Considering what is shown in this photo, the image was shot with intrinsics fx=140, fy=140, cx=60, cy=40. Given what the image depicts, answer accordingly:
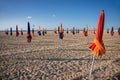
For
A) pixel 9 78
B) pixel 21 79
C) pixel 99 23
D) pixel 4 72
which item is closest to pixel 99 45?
pixel 99 23

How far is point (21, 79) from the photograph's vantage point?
5727 millimetres

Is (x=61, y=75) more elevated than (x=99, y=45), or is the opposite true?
(x=99, y=45)

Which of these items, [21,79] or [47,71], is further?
[47,71]

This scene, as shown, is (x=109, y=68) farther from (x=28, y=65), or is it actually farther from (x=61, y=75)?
(x=28, y=65)

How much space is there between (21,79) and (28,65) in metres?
1.99

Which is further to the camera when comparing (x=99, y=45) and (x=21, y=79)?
(x=21, y=79)

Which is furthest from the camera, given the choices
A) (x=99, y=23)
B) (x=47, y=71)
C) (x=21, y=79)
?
(x=47, y=71)

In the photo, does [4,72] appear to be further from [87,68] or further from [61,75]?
[87,68]

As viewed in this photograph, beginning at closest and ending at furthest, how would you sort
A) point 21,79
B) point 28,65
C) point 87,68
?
Answer: point 21,79 < point 87,68 < point 28,65

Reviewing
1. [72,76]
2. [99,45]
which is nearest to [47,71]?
[72,76]

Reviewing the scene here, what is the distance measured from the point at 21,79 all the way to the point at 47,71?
1.39 meters

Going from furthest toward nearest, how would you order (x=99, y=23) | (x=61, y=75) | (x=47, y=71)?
(x=47, y=71) → (x=61, y=75) → (x=99, y=23)

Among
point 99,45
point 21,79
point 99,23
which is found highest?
point 99,23

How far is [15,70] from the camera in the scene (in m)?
6.84
